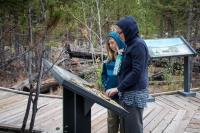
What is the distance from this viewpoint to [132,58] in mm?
2098

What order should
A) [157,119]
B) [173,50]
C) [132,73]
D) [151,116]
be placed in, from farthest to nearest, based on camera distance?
[173,50] → [151,116] → [157,119] → [132,73]

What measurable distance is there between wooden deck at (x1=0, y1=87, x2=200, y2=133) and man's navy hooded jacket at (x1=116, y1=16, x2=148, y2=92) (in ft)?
4.98

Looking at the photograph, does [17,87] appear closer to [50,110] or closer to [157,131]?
[50,110]

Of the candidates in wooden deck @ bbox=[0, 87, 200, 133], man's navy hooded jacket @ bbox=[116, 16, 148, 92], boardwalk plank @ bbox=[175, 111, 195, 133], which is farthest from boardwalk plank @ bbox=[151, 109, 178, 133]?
man's navy hooded jacket @ bbox=[116, 16, 148, 92]

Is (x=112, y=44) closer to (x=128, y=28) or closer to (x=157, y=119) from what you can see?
(x=128, y=28)

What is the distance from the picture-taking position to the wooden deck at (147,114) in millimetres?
3531

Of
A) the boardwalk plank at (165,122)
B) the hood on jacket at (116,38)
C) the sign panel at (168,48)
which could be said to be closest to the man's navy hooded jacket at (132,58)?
the hood on jacket at (116,38)

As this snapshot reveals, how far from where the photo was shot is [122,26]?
211 cm

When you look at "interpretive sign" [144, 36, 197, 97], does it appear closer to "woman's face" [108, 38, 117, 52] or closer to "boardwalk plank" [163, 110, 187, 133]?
"boardwalk plank" [163, 110, 187, 133]

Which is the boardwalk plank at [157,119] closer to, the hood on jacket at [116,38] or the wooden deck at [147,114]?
the wooden deck at [147,114]

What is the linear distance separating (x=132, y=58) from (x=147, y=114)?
224 cm

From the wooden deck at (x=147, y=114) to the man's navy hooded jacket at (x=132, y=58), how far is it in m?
1.52

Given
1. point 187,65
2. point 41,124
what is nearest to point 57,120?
point 41,124

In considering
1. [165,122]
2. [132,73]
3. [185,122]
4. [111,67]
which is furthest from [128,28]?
[185,122]
